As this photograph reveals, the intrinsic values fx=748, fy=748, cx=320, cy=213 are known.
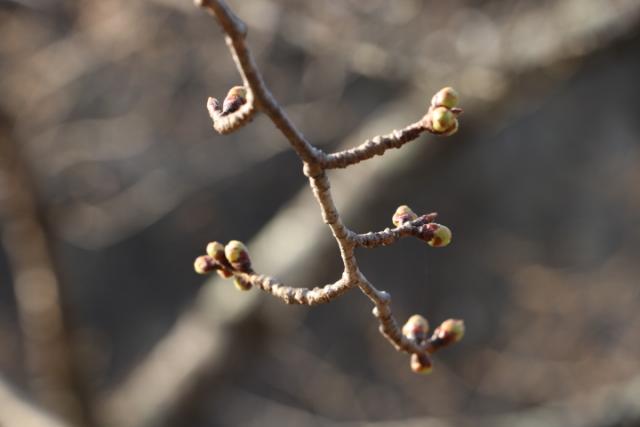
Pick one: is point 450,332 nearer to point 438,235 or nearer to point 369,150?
point 438,235

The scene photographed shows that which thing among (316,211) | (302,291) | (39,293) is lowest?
(302,291)

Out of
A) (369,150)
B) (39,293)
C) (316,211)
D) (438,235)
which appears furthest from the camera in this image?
(316,211)

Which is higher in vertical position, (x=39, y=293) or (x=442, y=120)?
(x=39, y=293)

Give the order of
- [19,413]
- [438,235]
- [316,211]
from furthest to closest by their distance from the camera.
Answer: [316,211] → [19,413] → [438,235]

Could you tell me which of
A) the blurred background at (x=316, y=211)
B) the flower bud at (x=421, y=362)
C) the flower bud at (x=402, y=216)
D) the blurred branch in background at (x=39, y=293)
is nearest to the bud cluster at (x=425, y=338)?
the flower bud at (x=421, y=362)

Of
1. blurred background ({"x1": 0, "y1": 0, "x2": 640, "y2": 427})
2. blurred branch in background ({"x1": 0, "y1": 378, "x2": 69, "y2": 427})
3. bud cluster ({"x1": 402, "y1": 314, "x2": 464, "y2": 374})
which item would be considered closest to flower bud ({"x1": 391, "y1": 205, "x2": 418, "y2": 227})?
bud cluster ({"x1": 402, "y1": 314, "x2": 464, "y2": 374})

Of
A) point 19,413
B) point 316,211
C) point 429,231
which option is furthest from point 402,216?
point 19,413

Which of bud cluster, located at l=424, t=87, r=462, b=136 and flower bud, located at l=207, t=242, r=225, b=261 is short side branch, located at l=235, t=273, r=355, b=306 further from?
bud cluster, located at l=424, t=87, r=462, b=136

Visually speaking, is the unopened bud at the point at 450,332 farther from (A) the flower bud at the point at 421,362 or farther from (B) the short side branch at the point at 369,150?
(B) the short side branch at the point at 369,150
